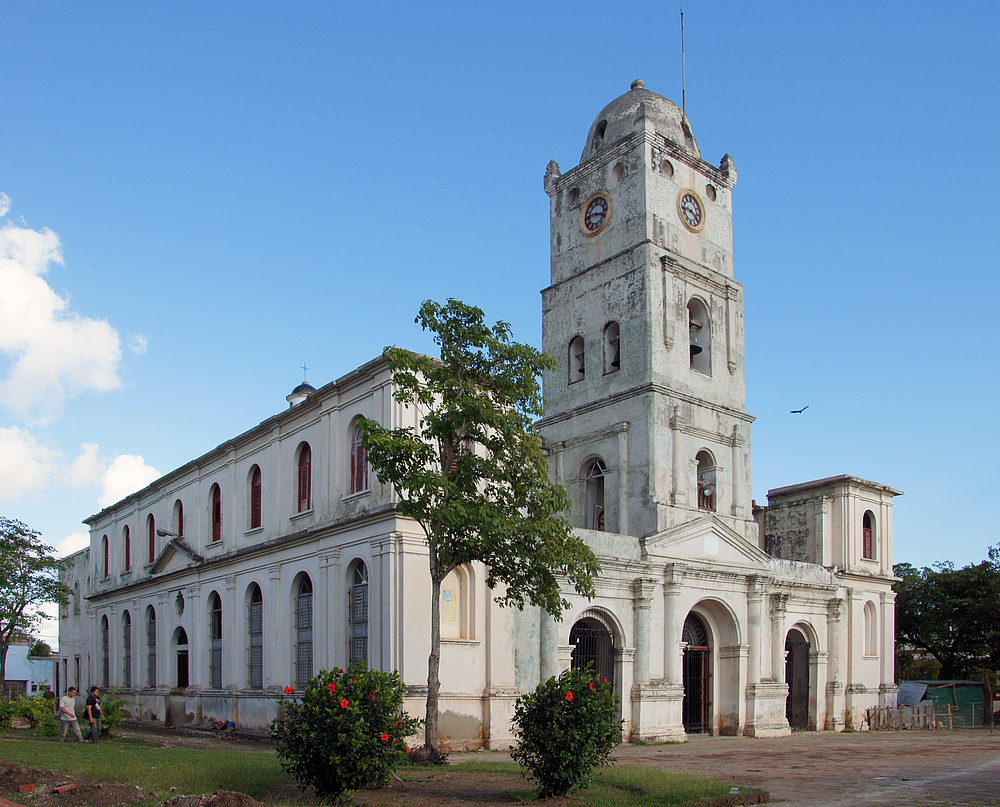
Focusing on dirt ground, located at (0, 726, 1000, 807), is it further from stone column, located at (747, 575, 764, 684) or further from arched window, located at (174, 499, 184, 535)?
arched window, located at (174, 499, 184, 535)

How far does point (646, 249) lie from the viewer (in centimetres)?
2842

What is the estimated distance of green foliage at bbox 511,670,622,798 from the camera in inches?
495

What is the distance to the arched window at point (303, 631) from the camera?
25.0 meters

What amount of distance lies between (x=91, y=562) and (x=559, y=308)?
27353mm

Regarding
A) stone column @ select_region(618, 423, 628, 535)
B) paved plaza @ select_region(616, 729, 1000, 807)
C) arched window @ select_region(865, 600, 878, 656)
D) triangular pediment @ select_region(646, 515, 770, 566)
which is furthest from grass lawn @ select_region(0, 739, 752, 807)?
arched window @ select_region(865, 600, 878, 656)

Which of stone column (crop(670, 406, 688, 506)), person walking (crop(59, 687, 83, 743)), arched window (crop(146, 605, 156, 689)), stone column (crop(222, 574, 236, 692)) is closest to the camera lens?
person walking (crop(59, 687, 83, 743))

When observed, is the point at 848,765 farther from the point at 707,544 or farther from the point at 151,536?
the point at 151,536

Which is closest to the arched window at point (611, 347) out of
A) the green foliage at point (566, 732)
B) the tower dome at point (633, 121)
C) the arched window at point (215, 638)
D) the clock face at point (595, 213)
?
the clock face at point (595, 213)

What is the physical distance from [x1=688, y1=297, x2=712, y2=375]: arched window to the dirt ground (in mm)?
11071

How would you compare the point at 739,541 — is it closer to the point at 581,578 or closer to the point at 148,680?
the point at 581,578

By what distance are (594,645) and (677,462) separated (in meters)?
5.84

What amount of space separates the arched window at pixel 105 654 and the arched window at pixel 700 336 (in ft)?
86.8

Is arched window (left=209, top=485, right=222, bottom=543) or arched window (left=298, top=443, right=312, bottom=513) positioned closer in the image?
arched window (left=298, top=443, right=312, bottom=513)

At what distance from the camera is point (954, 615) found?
138 ft
